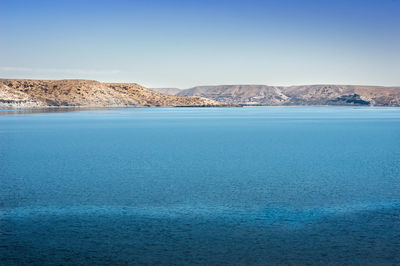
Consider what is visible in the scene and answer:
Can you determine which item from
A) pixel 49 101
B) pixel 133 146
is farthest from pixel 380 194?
pixel 49 101

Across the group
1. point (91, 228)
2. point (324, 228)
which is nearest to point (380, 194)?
point (324, 228)

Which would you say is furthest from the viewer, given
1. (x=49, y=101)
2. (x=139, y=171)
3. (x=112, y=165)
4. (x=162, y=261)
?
(x=49, y=101)

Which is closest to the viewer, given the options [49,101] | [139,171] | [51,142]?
[139,171]

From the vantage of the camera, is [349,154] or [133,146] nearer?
[349,154]

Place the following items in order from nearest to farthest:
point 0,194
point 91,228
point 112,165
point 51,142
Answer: point 91,228 < point 0,194 < point 112,165 < point 51,142

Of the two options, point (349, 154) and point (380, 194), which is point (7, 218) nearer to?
point (380, 194)

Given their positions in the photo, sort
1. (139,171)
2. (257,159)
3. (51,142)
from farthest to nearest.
Answer: (51,142) < (257,159) < (139,171)

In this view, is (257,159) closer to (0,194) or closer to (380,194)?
(380,194)

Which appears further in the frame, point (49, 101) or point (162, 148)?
point (49, 101)
